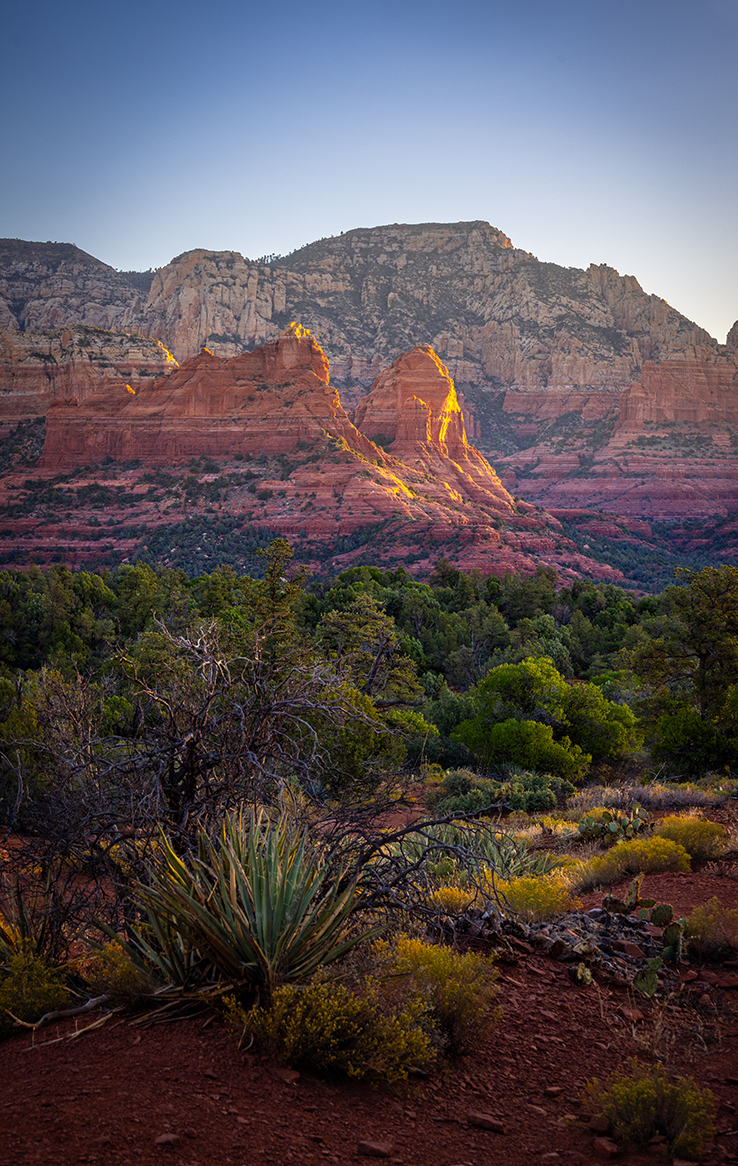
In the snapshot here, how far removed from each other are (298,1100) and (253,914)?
0.96m

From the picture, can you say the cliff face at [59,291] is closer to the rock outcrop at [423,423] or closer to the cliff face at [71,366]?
the cliff face at [71,366]

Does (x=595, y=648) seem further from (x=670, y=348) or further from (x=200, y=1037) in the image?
(x=670, y=348)

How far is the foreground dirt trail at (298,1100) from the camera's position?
258 cm

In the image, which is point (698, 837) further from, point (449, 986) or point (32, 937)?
point (32, 937)

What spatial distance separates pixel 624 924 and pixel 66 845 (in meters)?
4.24

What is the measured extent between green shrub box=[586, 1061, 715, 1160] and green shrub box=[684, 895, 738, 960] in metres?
2.09

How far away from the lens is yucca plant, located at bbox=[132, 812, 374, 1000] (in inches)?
136

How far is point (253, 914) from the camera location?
3734mm

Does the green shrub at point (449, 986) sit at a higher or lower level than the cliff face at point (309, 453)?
lower

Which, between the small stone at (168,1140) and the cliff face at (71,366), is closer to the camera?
the small stone at (168,1140)

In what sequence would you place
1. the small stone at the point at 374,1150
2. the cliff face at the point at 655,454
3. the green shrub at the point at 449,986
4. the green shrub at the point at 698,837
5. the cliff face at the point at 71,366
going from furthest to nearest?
the cliff face at the point at 655,454 < the cliff face at the point at 71,366 < the green shrub at the point at 698,837 < the green shrub at the point at 449,986 < the small stone at the point at 374,1150

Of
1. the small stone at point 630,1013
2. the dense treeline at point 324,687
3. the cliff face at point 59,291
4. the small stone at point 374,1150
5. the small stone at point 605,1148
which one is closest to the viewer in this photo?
the small stone at point 374,1150

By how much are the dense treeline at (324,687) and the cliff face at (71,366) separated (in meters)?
57.8

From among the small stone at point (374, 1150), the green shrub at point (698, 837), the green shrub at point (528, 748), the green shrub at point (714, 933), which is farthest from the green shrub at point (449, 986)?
the green shrub at point (528, 748)
